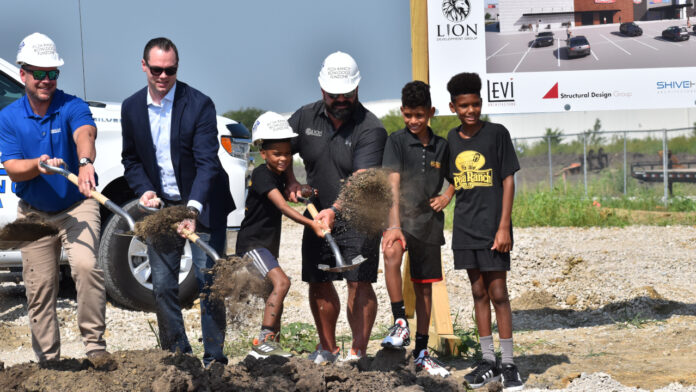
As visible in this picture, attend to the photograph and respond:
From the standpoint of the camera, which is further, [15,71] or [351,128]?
[15,71]

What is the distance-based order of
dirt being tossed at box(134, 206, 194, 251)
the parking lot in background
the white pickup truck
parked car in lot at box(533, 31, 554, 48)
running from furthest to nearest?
1. the white pickup truck
2. parked car in lot at box(533, 31, 554, 48)
3. the parking lot in background
4. dirt being tossed at box(134, 206, 194, 251)

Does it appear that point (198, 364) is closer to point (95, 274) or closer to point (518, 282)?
point (95, 274)

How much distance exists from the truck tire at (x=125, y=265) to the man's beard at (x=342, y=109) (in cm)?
267

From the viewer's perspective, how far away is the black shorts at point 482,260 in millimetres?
5301

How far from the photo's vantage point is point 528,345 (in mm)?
6387

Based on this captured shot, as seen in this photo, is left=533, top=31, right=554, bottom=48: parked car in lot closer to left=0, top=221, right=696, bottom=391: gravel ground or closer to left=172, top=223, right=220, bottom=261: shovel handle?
left=0, top=221, right=696, bottom=391: gravel ground

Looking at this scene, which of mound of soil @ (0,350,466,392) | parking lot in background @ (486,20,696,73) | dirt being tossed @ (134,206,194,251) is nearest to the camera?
mound of soil @ (0,350,466,392)

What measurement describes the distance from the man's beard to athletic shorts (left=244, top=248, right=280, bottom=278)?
3.06 feet

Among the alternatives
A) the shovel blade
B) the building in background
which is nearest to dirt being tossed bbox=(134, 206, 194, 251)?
the shovel blade

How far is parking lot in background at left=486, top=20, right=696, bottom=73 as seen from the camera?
7.18 m

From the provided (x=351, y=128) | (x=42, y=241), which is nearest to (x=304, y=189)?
(x=351, y=128)

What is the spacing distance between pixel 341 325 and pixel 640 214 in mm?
9828

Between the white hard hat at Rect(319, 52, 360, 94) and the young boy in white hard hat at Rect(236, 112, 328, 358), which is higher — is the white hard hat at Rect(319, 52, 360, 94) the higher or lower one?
the higher one

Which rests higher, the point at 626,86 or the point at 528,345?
Answer: the point at 626,86
